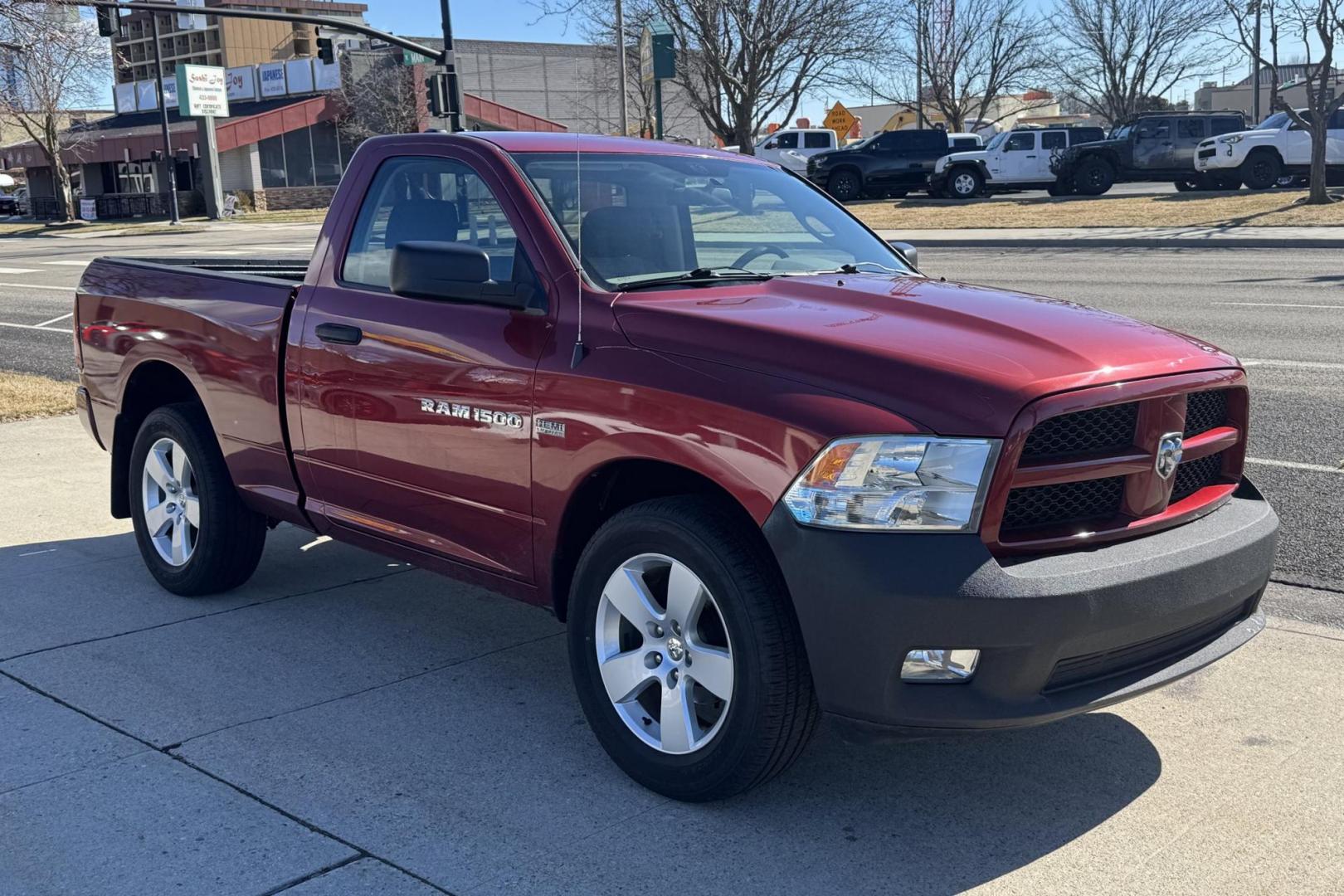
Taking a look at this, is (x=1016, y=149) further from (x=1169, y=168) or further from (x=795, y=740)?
(x=795, y=740)

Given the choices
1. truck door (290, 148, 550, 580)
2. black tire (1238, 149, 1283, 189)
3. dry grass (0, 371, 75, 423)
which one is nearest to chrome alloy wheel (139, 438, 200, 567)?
truck door (290, 148, 550, 580)

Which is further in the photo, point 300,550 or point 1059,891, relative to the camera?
point 300,550

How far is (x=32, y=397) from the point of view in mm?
10422

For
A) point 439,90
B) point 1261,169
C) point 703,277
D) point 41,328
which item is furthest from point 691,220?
point 1261,169

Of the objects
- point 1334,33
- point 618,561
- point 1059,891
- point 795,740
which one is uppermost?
point 1334,33

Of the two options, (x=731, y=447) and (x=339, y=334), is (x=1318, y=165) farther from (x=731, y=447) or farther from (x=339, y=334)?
(x=731, y=447)

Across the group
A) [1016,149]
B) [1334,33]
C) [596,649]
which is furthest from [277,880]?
[1016,149]

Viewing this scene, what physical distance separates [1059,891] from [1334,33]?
26.5 m

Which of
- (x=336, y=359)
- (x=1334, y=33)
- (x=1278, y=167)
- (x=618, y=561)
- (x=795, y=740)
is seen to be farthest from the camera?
(x=1278, y=167)

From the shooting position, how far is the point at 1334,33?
25156 mm

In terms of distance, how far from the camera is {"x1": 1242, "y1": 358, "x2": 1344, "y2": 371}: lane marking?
9836 millimetres

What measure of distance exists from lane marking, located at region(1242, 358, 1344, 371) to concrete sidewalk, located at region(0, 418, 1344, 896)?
5692 mm

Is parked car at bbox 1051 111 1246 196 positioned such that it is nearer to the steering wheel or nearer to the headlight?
the steering wheel

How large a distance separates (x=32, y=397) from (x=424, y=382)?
750 cm
